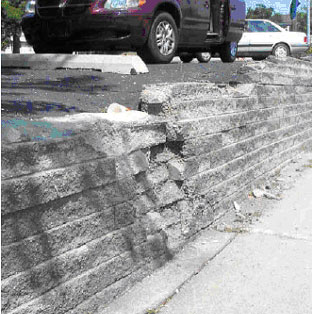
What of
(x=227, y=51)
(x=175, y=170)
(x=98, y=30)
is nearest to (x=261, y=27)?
(x=227, y=51)

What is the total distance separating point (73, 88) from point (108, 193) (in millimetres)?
2550

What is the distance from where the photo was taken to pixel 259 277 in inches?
157

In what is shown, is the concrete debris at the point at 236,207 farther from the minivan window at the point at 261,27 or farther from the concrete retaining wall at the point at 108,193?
the minivan window at the point at 261,27

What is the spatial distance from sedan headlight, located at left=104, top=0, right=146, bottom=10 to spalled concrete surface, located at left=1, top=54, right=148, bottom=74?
0.89 metres

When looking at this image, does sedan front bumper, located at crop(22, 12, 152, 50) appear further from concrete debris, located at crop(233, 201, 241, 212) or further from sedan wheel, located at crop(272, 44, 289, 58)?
sedan wheel, located at crop(272, 44, 289, 58)

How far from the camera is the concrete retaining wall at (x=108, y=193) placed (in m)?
2.74

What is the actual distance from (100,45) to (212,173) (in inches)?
141

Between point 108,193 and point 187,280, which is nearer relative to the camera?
point 108,193

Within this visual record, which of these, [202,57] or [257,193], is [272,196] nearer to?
[257,193]

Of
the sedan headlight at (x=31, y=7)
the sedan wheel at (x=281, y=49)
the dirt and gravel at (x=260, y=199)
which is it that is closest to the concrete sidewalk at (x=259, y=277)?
the dirt and gravel at (x=260, y=199)

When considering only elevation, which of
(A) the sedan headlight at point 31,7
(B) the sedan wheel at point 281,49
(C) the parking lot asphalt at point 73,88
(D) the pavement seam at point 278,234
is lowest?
(D) the pavement seam at point 278,234

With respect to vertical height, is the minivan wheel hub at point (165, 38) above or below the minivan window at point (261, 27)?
below

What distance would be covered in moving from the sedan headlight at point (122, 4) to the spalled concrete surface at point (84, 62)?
89 centimetres

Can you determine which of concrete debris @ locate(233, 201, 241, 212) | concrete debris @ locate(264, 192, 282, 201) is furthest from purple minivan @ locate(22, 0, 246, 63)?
concrete debris @ locate(233, 201, 241, 212)
